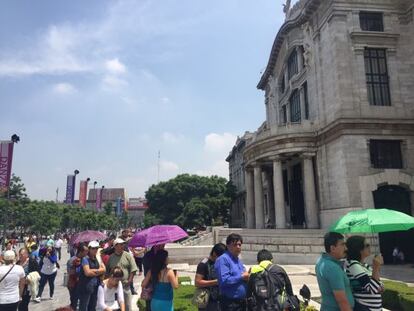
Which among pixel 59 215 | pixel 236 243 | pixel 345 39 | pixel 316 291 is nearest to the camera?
pixel 236 243

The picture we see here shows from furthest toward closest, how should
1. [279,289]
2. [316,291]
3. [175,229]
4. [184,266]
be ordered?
1. [184,266]
2. [316,291]
3. [175,229]
4. [279,289]

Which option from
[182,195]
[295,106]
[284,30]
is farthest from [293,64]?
[182,195]

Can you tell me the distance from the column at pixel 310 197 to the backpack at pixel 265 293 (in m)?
26.0

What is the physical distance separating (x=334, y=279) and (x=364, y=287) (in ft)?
2.27

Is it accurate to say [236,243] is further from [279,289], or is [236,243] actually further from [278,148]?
[278,148]

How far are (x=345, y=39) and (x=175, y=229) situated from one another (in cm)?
2600

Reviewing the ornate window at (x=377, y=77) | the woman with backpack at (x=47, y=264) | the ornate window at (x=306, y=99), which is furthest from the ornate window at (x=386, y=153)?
the woman with backpack at (x=47, y=264)

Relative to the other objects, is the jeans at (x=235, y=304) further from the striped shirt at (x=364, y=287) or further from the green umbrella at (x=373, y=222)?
the green umbrella at (x=373, y=222)

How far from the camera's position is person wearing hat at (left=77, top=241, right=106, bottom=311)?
8.78 m

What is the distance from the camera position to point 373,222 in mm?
7207

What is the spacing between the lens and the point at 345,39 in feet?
96.6

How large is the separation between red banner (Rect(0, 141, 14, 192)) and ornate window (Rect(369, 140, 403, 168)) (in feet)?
88.8

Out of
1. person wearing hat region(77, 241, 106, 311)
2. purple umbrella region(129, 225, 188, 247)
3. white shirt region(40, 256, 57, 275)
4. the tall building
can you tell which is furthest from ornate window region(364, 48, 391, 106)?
person wearing hat region(77, 241, 106, 311)

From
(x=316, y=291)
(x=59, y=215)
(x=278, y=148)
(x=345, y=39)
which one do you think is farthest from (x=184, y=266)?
(x=59, y=215)
